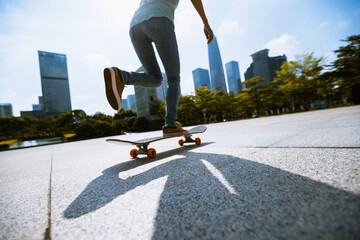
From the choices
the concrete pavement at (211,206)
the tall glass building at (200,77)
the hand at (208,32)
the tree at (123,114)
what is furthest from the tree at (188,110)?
the tall glass building at (200,77)

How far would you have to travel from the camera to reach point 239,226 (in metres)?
0.38

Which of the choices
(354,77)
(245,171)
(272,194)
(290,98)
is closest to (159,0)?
(245,171)

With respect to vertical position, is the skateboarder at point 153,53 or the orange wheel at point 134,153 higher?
the skateboarder at point 153,53

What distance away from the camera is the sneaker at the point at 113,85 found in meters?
1.42

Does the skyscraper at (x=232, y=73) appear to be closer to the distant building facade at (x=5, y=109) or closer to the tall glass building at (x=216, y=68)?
the tall glass building at (x=216, y=68)

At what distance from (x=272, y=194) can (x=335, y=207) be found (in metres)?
0.14

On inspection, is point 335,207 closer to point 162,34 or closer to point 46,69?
point 162,34

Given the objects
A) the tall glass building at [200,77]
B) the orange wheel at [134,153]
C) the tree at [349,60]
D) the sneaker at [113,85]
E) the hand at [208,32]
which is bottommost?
the orange wheel at [134,153]

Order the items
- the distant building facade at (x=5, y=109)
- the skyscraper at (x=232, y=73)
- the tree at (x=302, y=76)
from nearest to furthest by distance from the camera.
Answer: the tree at (x=302, y=76) → the distant building facade at (x=5, y=109) → the skyscraper at (x=232, y=73)

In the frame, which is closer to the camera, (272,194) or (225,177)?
(272,194)

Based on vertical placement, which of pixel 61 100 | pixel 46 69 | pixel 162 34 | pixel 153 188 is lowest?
pixel 153 188

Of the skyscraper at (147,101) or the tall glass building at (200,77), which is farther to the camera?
the tall glass building at (200,77)

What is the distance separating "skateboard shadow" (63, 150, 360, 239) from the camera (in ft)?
1.12

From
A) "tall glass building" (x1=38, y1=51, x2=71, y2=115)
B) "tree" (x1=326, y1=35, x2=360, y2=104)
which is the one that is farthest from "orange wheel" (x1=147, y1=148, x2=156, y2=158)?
"tall glass building" (x1=38, y1=51, x2=71, y2=115)
